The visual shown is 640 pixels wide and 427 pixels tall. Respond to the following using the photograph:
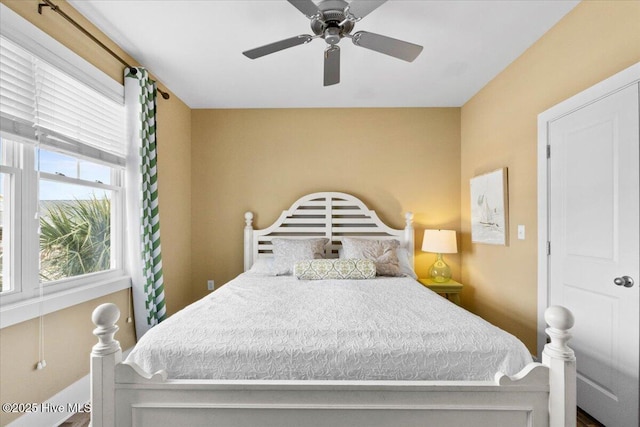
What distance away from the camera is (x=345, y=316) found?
1633 millimetres

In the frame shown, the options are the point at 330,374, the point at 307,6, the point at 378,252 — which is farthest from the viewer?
the point at 378,252

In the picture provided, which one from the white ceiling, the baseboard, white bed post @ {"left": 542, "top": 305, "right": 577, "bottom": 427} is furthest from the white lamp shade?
the baseboard

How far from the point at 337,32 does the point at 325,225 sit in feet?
6.98

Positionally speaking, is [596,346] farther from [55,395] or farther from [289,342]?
[55,395]

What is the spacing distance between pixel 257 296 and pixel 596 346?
2098 mm

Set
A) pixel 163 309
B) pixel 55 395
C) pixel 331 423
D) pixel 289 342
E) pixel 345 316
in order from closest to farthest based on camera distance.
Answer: pixel 331 423, pixel 289 342, pixel 345 316, pixel 55 395, pixel 163 309

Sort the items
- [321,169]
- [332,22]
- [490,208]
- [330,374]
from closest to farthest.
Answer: [330,374]
[332,22]
[490,208]
[321,169]

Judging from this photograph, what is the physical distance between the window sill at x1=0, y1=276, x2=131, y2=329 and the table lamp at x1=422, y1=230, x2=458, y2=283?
2813mm

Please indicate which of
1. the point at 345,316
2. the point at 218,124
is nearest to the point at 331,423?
the point at 345,316

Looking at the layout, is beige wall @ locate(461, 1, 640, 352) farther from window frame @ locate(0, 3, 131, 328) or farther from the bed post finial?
window frame @ locate(0, 3, 131, 328)

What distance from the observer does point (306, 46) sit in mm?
2383

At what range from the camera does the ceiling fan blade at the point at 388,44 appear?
5.93 feet

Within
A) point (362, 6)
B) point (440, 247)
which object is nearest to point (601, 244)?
point (440, 247)

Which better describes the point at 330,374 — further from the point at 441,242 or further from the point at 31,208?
the point at 441,242
